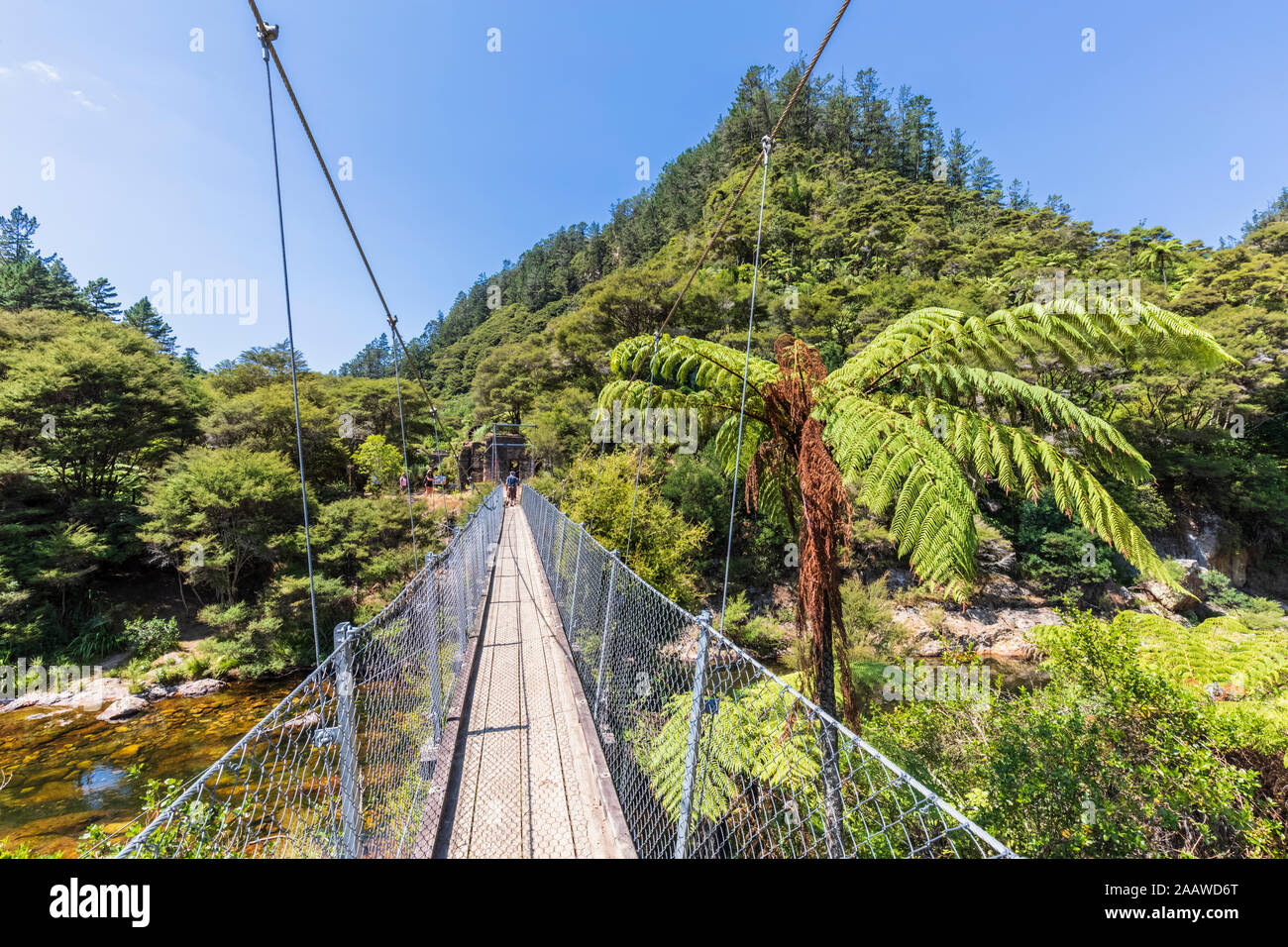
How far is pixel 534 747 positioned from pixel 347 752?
1.42 m

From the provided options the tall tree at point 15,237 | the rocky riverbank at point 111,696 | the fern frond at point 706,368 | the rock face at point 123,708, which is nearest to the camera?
the fern frond at point 706,368

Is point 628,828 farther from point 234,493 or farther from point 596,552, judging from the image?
point 234,493

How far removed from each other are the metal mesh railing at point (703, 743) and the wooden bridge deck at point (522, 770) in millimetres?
161

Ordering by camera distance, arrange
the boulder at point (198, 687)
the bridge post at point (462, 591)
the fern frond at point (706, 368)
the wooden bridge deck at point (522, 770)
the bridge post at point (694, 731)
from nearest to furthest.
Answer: the bridge post at point (694, 731) → the wooden bridge deck at point (522, 770) → the fern frond at point (706, 368) → the bridge post at point (462, 591) → the boulder at point (198, 687)

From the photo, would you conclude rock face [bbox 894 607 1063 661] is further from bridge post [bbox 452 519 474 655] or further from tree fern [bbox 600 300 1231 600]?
bridge post [bbox 452 519 474 655]

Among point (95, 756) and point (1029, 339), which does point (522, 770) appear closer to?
point (1029, 339)

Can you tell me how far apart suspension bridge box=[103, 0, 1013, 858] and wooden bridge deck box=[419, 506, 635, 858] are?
0.01 m

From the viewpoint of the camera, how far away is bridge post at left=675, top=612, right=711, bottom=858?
1.60 m

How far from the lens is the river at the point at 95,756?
7.73 m

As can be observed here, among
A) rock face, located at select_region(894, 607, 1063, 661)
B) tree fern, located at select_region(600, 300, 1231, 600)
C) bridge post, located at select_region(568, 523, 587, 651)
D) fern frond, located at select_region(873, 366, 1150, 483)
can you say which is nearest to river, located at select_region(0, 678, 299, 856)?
bridge post, located at select_region(568, 523, 587, 651)

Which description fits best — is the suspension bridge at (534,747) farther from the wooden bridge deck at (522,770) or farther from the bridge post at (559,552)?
the bridge post at (559,552)

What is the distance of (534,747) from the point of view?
9.01ft

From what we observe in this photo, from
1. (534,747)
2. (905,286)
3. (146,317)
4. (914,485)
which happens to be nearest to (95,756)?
(534,747)

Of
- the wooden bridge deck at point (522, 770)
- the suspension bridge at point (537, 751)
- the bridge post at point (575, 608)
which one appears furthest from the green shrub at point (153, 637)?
the bridge post at point (575, 608)
